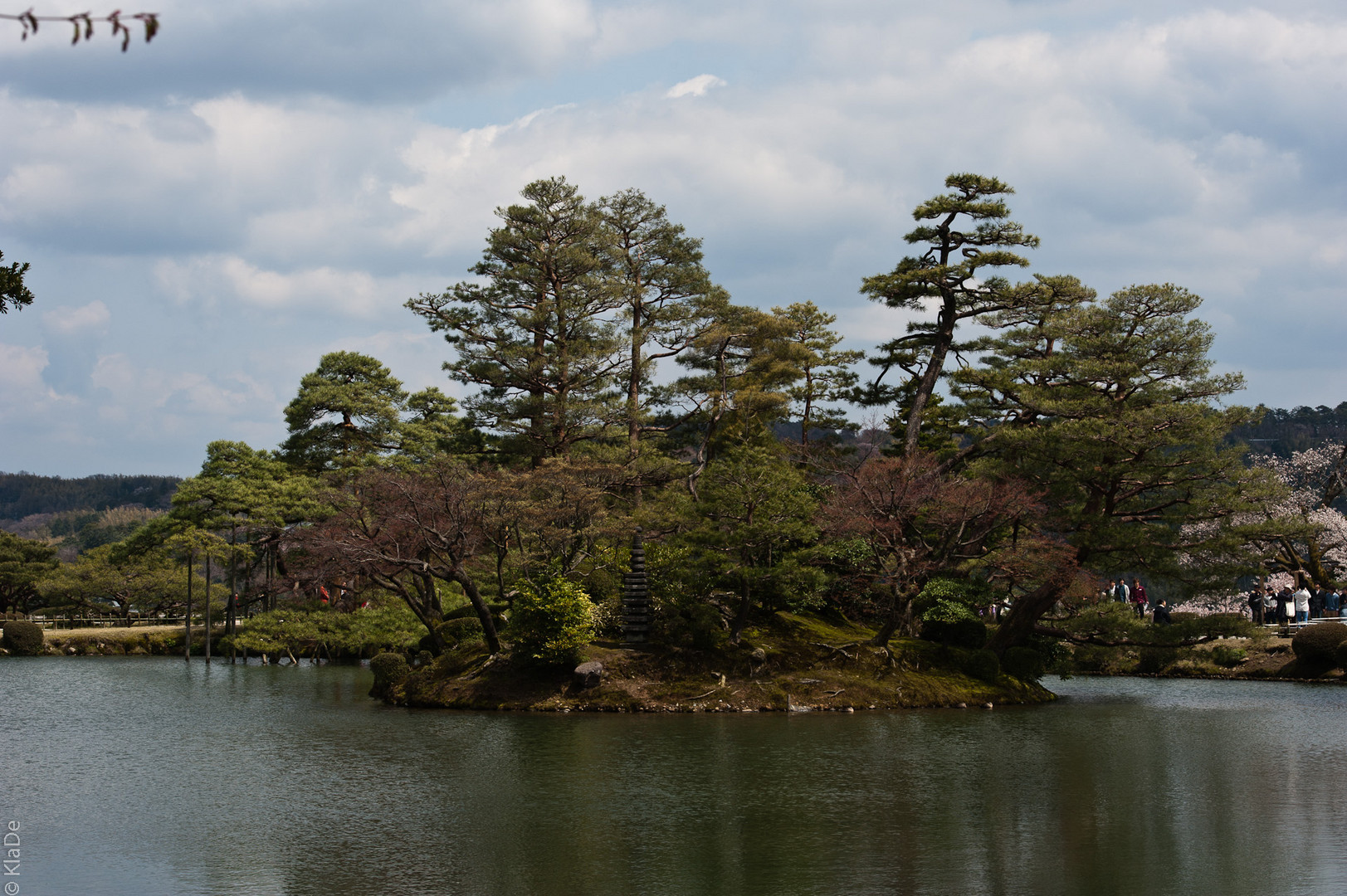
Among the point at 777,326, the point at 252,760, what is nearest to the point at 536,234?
the point at 777,326

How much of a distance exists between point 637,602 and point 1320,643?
66.3ft

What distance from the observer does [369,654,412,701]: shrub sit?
25469mm

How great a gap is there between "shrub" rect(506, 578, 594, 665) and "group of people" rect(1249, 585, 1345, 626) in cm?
2407

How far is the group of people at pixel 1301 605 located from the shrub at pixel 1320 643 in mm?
3903

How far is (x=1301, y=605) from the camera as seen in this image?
33875mm

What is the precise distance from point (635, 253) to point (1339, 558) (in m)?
29.2

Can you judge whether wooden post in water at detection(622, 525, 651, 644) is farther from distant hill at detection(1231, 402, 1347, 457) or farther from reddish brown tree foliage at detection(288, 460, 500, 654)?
distant hill at detection(1231, 402, 1347, 457)

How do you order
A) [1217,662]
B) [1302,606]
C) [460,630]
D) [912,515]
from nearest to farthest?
[912,515] < [460,630] < [1217,662] < [1302,606]

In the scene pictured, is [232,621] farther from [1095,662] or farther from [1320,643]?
[1320,643]

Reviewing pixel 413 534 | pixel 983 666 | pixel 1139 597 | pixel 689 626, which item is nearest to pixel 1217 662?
pixel 1139 597

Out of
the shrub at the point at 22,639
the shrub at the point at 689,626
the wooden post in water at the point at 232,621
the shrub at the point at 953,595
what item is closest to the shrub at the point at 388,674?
the shrub at the point at 689,626

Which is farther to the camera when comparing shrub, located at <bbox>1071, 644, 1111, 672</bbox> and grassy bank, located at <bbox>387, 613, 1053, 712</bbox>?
shrub, located at <bbox>1071, 644, 1111, 672</bbox>

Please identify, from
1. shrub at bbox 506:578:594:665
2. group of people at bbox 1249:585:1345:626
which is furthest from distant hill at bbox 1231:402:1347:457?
shrub at bbox 506:578:594:665

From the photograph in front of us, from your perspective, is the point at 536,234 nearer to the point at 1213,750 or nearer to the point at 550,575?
the point at 550,575
